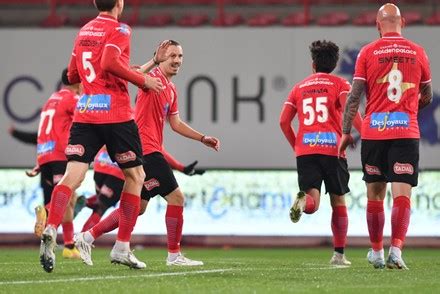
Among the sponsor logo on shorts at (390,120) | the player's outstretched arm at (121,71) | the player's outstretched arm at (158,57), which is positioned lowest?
the sponsor logo on shorts at (390,120)

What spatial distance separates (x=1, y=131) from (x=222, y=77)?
11.8 feet

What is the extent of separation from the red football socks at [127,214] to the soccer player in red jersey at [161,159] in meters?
0.89

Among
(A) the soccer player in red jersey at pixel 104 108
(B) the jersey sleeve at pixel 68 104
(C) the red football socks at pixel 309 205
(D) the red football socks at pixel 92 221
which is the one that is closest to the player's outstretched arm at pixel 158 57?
(A) the soccer player in red jersey at pixel 104 108

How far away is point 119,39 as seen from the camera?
8.81m

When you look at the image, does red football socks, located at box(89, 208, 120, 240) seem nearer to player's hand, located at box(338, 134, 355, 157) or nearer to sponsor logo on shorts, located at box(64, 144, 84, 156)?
sponsor logo on shorts, located at box(64, 144, 84, 156)

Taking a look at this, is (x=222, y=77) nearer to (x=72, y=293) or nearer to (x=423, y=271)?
(x=423, y=271)

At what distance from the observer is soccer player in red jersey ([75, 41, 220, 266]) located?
10273 mm

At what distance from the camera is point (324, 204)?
17.2m

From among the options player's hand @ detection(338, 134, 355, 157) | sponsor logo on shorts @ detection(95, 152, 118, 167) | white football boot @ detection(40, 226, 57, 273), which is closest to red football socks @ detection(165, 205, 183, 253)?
player's hand @ detection(338, 134, 355, 157)

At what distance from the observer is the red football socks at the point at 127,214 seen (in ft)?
30.1

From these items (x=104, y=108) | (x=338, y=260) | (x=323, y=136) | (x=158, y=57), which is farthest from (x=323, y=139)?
(x=104, y=108)

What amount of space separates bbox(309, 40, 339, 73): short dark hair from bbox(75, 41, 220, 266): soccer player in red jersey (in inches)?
50.5

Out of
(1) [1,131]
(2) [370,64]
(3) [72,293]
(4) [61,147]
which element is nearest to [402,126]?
(2) [370,64]

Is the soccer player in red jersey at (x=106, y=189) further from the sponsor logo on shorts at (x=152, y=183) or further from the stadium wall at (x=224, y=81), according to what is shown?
the stadium wall at (x=224, y=81)
